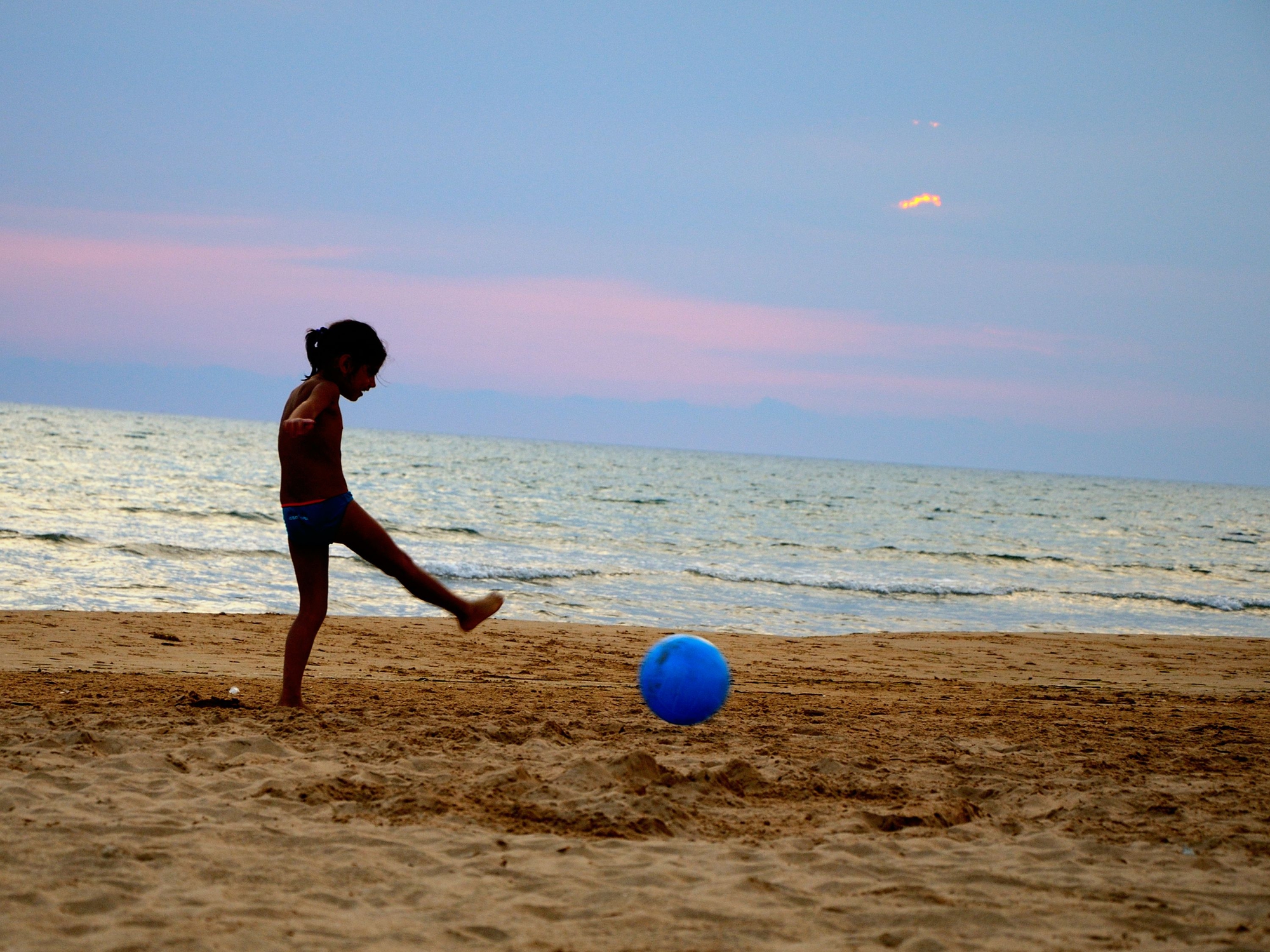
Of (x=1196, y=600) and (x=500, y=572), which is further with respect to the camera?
(x=1196, y=600)

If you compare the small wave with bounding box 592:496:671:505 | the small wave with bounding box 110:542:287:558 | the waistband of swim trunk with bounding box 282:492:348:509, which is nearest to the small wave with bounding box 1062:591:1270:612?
the small wave with bounding box 110:542:287:558

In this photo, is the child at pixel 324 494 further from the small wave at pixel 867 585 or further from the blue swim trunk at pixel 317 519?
the small wave at pixel 867 585

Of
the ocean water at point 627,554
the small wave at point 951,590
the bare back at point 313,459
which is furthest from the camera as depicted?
the small wave at point 951,590

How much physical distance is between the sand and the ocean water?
5.78 metres

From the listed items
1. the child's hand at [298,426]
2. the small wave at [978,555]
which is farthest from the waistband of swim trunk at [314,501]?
the small wave at [978,555]

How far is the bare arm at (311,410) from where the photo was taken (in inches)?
200

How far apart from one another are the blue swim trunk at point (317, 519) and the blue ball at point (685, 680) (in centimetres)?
175

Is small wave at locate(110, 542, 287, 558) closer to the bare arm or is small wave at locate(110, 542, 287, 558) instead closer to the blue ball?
the bare arm

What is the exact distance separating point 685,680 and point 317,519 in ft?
6.69

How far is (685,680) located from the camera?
212 inches

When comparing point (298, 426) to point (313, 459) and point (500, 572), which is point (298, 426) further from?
point (500, 572)

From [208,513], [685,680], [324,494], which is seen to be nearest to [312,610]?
[324,494]

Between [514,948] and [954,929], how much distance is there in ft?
4.13

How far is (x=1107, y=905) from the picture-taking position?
10.5ft
